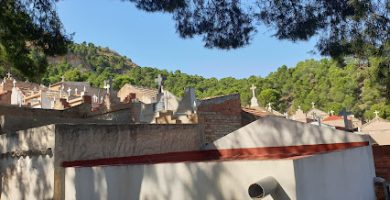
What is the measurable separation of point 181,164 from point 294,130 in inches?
146

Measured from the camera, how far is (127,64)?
129 m

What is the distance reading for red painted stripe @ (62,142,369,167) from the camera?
7621 mm

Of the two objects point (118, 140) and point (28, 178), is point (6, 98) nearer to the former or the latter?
point (28, 178)

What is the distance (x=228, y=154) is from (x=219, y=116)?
261 centimetres

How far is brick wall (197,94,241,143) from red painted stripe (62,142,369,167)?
128cm

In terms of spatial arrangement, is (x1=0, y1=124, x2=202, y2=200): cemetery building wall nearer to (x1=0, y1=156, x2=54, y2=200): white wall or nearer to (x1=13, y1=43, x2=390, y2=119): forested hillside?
(x1=0, y1=156, x2=54, y2=200): white wall

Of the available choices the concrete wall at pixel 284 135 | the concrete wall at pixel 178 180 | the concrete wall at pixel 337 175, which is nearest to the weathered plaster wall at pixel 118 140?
the concrete wall at pixel 178 180

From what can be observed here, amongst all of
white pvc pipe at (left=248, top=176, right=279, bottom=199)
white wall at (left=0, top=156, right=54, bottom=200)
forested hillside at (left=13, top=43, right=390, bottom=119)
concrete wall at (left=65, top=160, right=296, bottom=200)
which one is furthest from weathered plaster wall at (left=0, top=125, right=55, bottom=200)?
forested hillside at (left=13, top=43, right=390, bottom=119)

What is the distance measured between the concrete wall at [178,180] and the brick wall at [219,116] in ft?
16.0

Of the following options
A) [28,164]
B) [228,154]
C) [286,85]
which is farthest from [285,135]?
[286,85]

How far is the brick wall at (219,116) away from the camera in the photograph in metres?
11.4

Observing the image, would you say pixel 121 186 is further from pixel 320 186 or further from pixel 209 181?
pixel 320 186

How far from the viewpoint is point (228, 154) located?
9555mm

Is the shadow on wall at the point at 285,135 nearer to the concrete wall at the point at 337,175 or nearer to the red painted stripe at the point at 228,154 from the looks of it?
the red painted stripe at the point at 228,154
